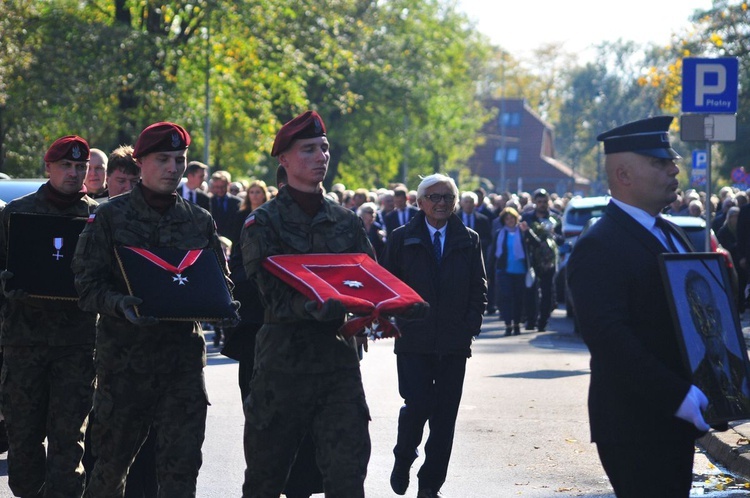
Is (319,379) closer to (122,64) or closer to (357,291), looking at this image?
(357,291)

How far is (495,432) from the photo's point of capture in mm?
10836

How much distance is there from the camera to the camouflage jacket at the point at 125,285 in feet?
19.5

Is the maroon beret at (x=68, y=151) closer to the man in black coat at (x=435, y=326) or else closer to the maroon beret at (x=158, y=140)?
the maroon beret at (x=158, y=140)

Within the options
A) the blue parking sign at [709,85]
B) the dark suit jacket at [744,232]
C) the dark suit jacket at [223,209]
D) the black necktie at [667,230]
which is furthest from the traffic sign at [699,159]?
the black necktie at [667,230]

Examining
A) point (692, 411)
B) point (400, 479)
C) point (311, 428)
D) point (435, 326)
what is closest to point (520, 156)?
point (435, 326)

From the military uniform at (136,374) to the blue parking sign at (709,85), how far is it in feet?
26.5

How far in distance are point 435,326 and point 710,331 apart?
12.3ft

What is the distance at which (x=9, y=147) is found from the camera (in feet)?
116

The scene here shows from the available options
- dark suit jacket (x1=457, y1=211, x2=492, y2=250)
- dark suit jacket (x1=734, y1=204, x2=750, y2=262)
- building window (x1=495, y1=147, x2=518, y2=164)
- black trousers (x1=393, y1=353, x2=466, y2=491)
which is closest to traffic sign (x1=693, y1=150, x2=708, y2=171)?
dark suit jacket (x1=457, y1=211, x2=492, y2=250)

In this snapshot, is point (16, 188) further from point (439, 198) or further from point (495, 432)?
point (495, 432)

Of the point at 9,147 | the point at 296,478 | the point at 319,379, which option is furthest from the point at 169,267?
the point at 9,147

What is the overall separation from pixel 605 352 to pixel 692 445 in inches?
18.2

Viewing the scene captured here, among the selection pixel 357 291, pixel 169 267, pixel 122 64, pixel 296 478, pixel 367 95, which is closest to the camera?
pixel 357 291

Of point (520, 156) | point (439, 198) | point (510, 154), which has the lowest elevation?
point (439, 198)
